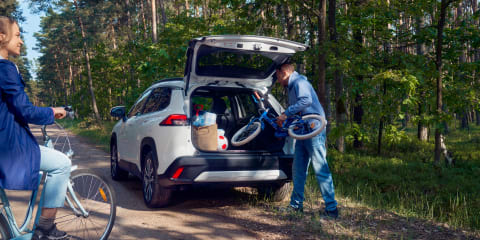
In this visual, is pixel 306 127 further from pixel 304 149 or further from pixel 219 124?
pixel 219 124

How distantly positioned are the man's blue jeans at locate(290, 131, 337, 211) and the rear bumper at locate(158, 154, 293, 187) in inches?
6.7

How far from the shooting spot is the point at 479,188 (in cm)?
874

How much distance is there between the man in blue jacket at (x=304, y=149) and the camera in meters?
4.89

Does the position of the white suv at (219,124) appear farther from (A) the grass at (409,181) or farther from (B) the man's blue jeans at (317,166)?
(A) the grass at (409,181)

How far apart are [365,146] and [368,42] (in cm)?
532

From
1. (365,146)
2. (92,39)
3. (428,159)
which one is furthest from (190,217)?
(92,39)

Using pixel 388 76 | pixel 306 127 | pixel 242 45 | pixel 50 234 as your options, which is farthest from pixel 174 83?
pixel 388 76

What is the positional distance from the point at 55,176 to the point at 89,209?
56 centimetres

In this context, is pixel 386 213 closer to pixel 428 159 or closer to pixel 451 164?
pixel 451 164

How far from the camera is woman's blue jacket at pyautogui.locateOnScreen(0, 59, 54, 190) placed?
9.07 ft

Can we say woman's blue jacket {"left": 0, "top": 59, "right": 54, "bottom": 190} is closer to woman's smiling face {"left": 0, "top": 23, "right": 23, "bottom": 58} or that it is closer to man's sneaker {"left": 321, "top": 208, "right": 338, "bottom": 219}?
woman's smiling face {"left": 0, "top": 23, "right": 23, "bottom": 58}

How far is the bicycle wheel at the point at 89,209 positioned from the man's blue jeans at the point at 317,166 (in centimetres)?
251

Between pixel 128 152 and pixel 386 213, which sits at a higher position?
pixel 128 152

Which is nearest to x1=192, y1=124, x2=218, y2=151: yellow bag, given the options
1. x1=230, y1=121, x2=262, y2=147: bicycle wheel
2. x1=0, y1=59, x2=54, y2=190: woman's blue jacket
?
x1=230, y1=121, x2=262, y2=147: bicycle wheel
